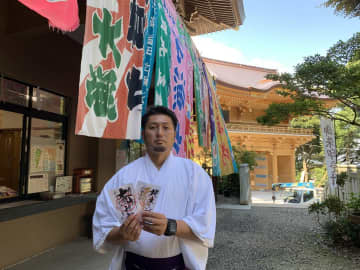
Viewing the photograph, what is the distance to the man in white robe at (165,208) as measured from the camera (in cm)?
122

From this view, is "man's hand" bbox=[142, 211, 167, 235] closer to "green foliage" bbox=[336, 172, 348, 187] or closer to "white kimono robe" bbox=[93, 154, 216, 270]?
"white kimono robe" bbox=[93, 154, 216, 270]

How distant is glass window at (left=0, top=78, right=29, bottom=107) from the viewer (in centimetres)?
338

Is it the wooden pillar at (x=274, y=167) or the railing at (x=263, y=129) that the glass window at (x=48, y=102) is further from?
the wooden pillar at (x=274, y=167)

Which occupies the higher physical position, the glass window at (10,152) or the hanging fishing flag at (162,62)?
the hanging fishing flag at (162,62)

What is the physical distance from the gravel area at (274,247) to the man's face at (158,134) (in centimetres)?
286

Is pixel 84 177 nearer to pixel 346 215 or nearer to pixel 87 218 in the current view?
pixel 87 218

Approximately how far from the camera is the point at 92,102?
5.66 ft

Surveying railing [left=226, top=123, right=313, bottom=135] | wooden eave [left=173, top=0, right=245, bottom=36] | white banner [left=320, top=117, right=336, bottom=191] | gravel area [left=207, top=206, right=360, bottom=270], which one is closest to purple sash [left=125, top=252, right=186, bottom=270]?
gravel area [left=207, top=206, right=360, bottom=270]

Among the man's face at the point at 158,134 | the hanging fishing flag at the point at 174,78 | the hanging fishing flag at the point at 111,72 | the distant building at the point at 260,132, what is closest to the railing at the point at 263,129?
the distant building at the point at 260,132

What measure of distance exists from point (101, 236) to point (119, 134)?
0.84 meters

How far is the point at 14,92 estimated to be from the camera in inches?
140

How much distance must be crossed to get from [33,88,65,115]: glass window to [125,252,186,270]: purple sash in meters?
3.51

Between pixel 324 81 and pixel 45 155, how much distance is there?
551 cm

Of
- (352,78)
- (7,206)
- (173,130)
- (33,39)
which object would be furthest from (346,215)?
(33,39)
